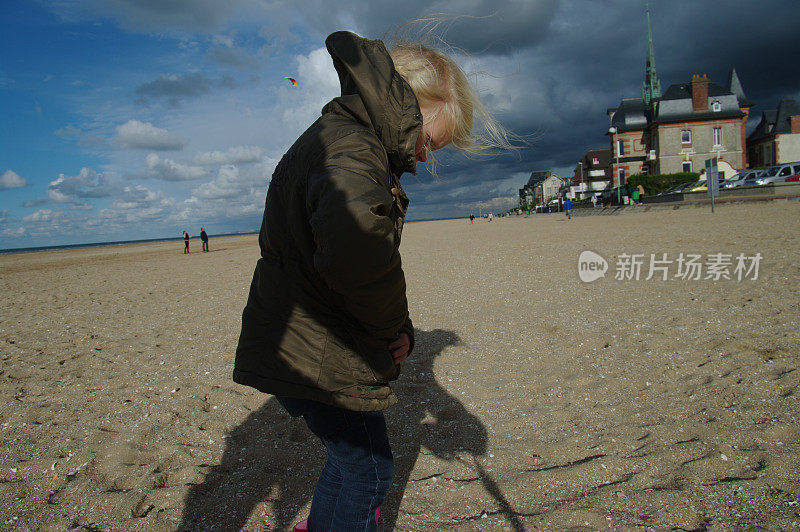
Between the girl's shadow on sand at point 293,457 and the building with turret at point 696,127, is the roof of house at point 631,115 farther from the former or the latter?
the girl's shadow on sand at point 293,457

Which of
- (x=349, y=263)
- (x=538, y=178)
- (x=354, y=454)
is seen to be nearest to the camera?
(x=349, y=263)

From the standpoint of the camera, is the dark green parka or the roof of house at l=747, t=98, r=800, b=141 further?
the roof of house at l=747, t=98, r=800, b=141

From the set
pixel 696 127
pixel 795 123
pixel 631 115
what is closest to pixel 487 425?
pixel 696 127

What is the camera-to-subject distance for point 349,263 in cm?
116

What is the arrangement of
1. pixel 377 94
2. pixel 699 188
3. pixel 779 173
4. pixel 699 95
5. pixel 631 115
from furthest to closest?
pixel 631 115
pixel 699 95
pixel 699 188
pixel 779 173
pixel 377 94

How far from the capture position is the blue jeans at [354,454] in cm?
154

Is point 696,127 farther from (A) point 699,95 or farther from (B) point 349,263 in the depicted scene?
(B) point 349,263

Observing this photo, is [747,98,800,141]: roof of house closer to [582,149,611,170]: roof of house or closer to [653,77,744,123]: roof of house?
[653,77,744,123]: roof of house

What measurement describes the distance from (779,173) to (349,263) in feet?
127

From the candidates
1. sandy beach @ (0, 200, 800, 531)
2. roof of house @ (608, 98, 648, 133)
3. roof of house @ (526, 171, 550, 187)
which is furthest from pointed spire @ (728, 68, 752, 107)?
roof of house @ (526, 171, 550, 187)

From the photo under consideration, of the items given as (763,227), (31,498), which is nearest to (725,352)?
(31,498)

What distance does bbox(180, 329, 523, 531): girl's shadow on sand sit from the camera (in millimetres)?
2500

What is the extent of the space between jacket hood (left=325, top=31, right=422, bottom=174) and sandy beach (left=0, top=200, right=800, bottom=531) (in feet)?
6.52

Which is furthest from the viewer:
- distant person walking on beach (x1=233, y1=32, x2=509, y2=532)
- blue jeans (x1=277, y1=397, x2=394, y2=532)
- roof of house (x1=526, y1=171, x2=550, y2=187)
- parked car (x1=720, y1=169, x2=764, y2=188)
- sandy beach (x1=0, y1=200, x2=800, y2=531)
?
roof of house (x1=526, y1=171, x2=550, y2=187)
